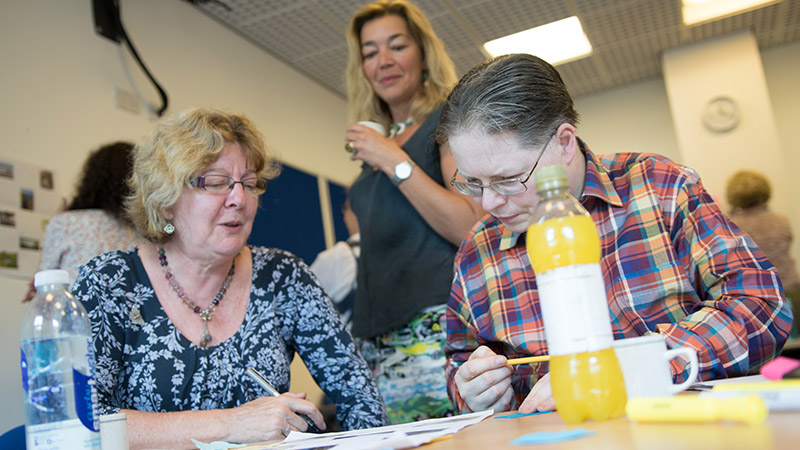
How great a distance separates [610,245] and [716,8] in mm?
4674

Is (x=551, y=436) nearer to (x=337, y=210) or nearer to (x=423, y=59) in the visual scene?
(x=423, y=59)

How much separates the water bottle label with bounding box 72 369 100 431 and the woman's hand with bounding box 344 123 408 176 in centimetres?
117

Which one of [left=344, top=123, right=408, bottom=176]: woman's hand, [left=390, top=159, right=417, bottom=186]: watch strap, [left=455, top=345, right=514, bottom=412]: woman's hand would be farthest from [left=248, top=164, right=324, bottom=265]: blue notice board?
[left=455, top=345, right=514, bottom=412]: woman's hand

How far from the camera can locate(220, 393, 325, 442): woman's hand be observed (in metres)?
1.24

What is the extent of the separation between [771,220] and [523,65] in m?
3.79

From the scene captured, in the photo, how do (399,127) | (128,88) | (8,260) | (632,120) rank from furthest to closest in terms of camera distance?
(632,120) < (128,88) < (8,260) < (399,127)

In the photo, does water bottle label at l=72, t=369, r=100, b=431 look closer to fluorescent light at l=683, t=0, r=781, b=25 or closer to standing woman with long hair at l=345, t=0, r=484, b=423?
standing woman with long hair at l=345, t=0, r=484, b=423

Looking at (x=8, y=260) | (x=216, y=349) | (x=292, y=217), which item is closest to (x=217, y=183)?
(x=216, y=349)

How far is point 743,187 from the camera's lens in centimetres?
449

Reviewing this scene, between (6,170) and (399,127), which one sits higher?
(6,170)

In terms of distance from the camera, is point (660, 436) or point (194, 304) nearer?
point (660, 436)

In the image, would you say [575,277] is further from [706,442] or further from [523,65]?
[523,65]

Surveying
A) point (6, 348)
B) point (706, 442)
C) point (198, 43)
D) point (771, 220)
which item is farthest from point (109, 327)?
point (771, 220)

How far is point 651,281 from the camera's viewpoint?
4.10ft
